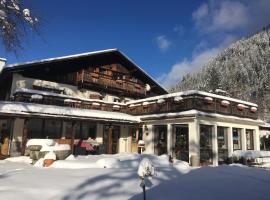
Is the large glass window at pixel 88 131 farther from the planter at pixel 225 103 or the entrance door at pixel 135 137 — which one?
the planter at pixel 225 103

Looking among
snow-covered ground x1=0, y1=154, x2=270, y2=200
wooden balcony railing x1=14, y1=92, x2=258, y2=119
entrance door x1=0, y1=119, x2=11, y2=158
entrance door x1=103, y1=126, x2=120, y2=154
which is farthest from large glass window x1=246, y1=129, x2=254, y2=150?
entrance door x1=0, y1=119, x2=11, y2=158

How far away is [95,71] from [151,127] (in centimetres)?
782

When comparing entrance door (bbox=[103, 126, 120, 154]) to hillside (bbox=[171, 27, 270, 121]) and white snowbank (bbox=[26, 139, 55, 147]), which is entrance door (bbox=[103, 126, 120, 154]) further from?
hillside (bbox=[171, 27, 270, 121])

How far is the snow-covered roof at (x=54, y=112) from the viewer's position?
15422 mm

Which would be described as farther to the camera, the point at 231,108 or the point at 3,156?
the point at 231,108

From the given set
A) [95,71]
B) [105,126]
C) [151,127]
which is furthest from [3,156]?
[95,71]

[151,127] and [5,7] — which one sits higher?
[5,7]

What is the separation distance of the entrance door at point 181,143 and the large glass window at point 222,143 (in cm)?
225

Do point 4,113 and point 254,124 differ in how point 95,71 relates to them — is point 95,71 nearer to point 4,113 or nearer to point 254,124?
point 4,113

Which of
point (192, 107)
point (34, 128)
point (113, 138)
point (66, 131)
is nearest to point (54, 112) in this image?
point (34, 128)

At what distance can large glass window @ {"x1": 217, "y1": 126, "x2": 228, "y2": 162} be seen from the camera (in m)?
18.1

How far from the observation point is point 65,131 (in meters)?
19.6

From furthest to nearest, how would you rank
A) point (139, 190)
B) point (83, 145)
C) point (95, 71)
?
point (95, 71), point (83, 145), point (139, 190)

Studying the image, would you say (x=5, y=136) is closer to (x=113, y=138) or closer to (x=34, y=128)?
(x=34, y=128)
